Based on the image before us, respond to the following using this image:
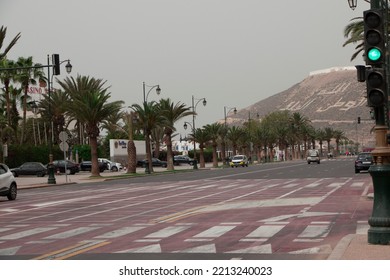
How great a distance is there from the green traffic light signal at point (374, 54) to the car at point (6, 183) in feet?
64.9

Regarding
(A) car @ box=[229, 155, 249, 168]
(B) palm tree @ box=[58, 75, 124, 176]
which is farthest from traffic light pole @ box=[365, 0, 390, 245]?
(A) car @ box=[229, 155, 249, 168]

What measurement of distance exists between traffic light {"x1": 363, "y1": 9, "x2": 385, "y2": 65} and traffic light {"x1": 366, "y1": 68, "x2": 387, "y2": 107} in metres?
0.19

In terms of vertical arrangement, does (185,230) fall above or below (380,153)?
below

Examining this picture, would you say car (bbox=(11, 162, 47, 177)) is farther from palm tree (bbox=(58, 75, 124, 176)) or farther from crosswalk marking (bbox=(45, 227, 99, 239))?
crosswalk marking (bbox=(45, 227, 99, 239))

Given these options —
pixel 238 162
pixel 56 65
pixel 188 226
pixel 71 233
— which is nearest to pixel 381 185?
pixel 188 226

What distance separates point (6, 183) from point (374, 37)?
67.9 ft

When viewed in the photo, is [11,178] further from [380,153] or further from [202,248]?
[380,153]

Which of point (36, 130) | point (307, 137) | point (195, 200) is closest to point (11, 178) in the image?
point (195, 200)

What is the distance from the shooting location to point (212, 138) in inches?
3762

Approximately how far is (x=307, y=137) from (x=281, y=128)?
24920 millimetres

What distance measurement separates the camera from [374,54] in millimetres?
10977
